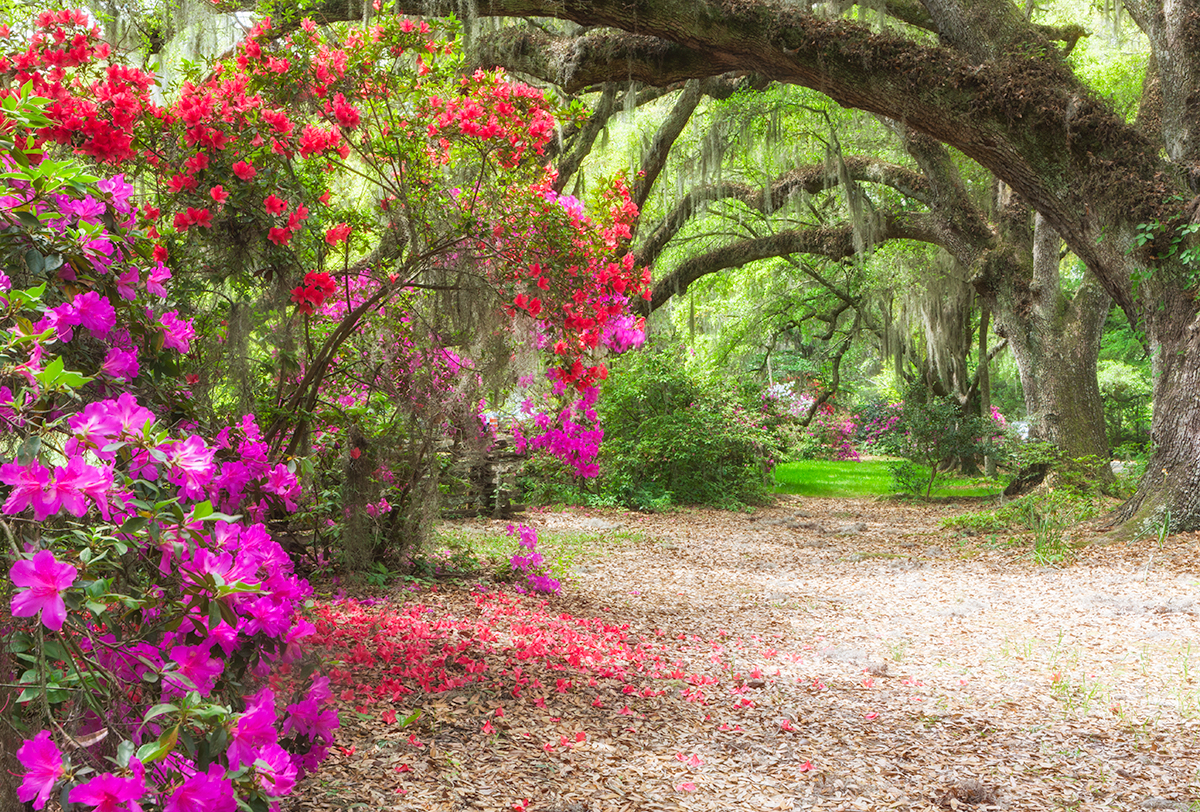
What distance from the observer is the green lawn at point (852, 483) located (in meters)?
13.6

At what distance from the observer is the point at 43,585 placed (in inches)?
39.4

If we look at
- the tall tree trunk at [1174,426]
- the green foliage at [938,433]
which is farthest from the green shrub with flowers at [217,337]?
the green foliage at [938,433]

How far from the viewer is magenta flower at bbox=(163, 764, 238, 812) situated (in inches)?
42.5

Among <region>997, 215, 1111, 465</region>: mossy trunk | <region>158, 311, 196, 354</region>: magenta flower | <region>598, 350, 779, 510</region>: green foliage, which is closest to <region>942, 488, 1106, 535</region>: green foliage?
<region>997, 215, 1111, 465</region>: mossy trunk

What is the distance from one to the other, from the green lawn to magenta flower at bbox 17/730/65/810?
515 inches

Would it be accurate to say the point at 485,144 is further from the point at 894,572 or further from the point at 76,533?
the point at 894,572

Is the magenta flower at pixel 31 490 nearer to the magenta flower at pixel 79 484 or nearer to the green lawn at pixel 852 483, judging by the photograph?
the magenta flower at pixel 79 484

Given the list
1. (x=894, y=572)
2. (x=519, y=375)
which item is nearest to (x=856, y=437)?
(x=894, y=572)

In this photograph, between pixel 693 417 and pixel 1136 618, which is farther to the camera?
pixel 693 417

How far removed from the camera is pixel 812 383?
22.0m

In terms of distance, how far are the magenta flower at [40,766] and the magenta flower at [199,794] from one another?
0.14 meters

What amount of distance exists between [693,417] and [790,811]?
8.73 meters

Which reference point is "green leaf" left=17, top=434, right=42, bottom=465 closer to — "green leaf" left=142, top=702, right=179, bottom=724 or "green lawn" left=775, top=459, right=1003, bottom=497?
"green leaf" left=142, top=702, right=179, bottom=724

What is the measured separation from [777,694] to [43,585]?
3.20 metres
